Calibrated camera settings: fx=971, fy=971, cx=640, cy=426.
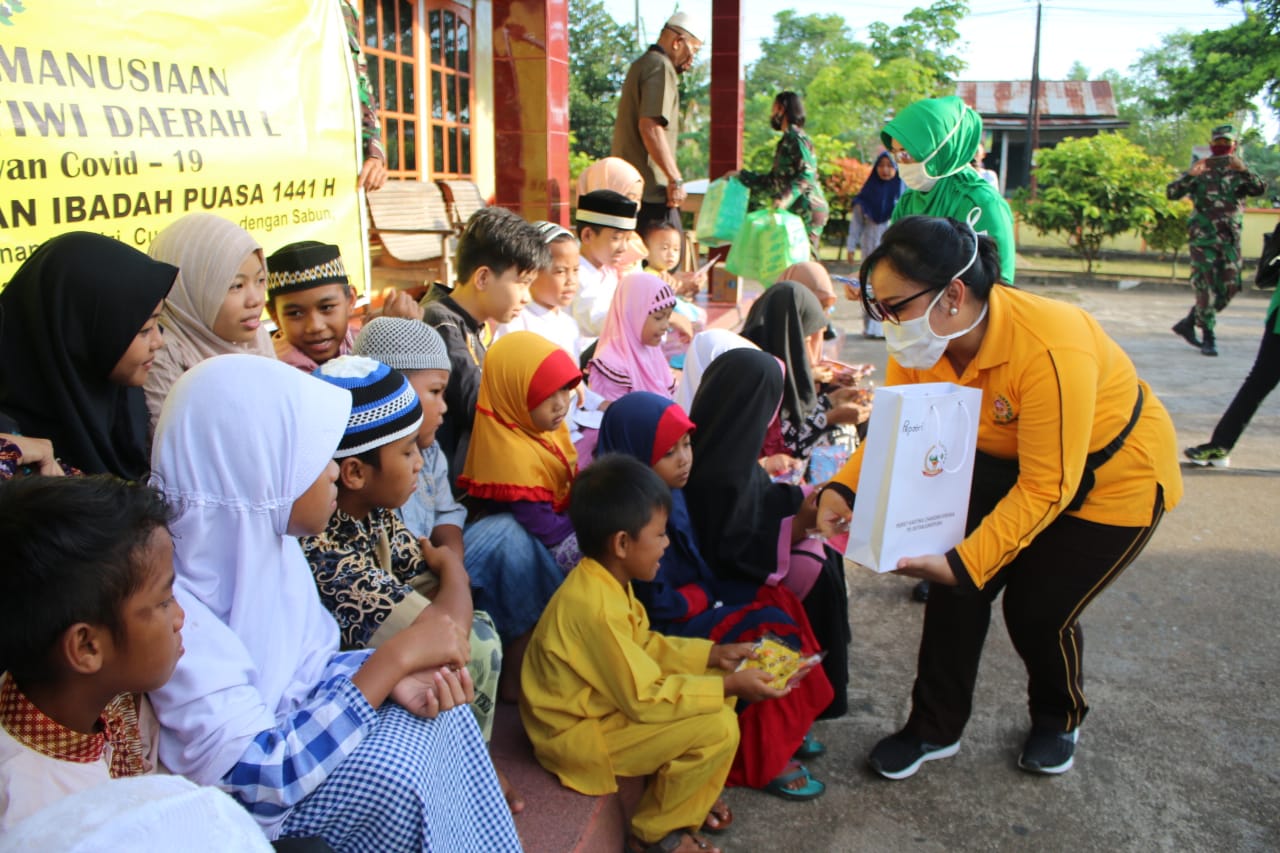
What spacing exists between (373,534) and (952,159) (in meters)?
3.16

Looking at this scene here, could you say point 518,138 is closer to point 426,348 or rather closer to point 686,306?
point 686,306

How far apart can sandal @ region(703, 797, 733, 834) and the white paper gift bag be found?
30.0 inches

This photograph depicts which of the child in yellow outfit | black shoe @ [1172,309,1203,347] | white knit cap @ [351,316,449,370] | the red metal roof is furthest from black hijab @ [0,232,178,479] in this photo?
the red metal roof

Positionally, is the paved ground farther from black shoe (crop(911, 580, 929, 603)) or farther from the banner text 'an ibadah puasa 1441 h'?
the banner text 'an ibadah puasa 1441 h'


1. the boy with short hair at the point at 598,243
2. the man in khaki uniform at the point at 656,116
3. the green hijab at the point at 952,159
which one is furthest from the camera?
the man in khaki uniform at the point at 656,116

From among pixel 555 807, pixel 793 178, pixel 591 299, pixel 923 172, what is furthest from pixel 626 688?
pixel 793 178

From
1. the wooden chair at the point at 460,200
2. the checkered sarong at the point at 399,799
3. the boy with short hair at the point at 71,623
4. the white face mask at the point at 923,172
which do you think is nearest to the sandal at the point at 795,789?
the checkered sarong at the point at 399,799

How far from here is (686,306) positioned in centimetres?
573

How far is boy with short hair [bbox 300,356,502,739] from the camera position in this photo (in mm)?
2137

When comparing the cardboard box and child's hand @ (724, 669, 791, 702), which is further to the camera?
the cardboard box

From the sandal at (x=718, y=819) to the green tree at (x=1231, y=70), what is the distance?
74.9 feet

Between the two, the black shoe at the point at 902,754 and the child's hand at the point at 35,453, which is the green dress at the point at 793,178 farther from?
the child's hand at the point at 35,453

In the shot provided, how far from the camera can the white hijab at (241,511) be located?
1.68m

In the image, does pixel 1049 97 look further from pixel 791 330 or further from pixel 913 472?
pixel 913 472
